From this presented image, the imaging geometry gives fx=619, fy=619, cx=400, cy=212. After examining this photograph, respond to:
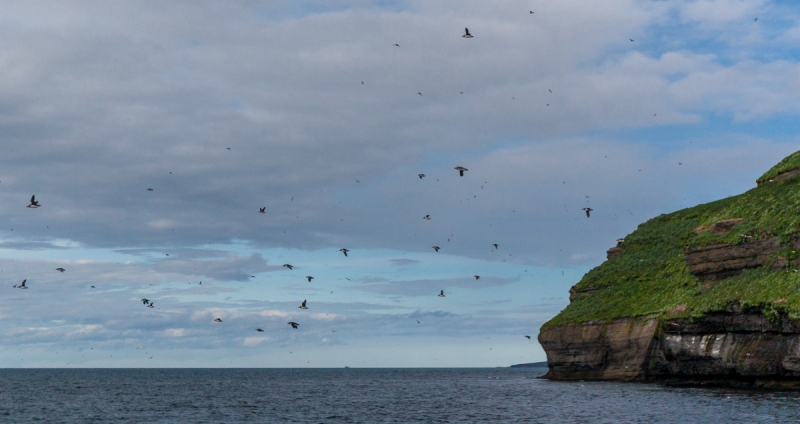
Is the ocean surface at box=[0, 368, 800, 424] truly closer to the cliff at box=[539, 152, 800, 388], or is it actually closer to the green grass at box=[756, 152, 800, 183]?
the cliff at box=[539, 152, 800, 388]

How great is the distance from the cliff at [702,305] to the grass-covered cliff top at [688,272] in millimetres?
190

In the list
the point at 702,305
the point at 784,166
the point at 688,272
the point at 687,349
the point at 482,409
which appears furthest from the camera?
the point at 784,166

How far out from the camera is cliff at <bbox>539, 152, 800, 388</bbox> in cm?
5819

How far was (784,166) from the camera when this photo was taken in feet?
287

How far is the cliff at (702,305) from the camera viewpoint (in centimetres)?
5819

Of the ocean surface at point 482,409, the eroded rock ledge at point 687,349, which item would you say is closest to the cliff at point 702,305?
the eroded rock ledge at point 687,349

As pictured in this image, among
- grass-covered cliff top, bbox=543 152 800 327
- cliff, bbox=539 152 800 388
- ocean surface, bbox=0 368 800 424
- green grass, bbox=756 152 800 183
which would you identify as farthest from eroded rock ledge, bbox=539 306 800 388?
green grass, bbox=756 152 800 183

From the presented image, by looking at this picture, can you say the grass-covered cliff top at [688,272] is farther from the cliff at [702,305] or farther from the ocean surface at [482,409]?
the ocean surface at [482,409]

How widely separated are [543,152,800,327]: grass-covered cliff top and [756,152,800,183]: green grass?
262mm

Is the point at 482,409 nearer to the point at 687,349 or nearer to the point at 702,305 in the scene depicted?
the point at 687,349

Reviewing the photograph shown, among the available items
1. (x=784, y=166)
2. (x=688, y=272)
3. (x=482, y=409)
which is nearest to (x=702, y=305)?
(x=688, y=272)

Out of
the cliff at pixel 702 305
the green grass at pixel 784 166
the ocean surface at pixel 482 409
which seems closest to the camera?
the ocean surface at pixel 482 409

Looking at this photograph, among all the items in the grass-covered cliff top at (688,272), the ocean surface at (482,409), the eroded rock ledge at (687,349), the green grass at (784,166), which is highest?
the green grass at (784,166)

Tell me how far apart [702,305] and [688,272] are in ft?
58.6
